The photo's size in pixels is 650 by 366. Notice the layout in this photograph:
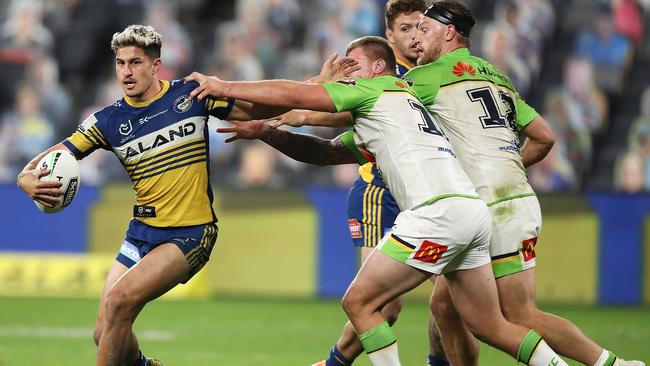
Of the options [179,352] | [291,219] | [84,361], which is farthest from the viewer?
[291,219]

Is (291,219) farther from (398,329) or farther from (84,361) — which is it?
(84,361)

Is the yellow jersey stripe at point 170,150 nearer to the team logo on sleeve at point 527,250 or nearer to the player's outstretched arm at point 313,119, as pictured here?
the player's outstretched arm at point 313,119

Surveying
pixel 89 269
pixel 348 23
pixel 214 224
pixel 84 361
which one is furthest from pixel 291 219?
pixel 214 224

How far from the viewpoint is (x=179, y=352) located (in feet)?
34.6

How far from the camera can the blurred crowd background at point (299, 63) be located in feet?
55.8

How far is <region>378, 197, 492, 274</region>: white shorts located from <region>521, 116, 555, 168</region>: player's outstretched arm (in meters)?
1.24

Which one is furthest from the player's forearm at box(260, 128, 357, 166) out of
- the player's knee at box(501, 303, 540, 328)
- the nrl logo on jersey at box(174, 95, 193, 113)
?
the player's knee at box(501, 303, 540, 328)

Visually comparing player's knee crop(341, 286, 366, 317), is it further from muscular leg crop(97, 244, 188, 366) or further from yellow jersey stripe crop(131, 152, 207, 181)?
yellow jersey stripe crop(131, 152, 207, 181)

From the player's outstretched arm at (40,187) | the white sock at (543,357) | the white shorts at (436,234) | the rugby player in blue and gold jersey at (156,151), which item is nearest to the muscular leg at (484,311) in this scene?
the white sock at (543,357)

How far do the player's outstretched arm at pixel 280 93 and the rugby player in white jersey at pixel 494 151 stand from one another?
84cm

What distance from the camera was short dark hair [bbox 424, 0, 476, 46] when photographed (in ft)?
24.5

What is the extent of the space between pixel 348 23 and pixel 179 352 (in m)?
9.04

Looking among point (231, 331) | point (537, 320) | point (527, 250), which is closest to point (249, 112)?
point (527, 250)

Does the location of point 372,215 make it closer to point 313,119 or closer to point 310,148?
point 310,148
